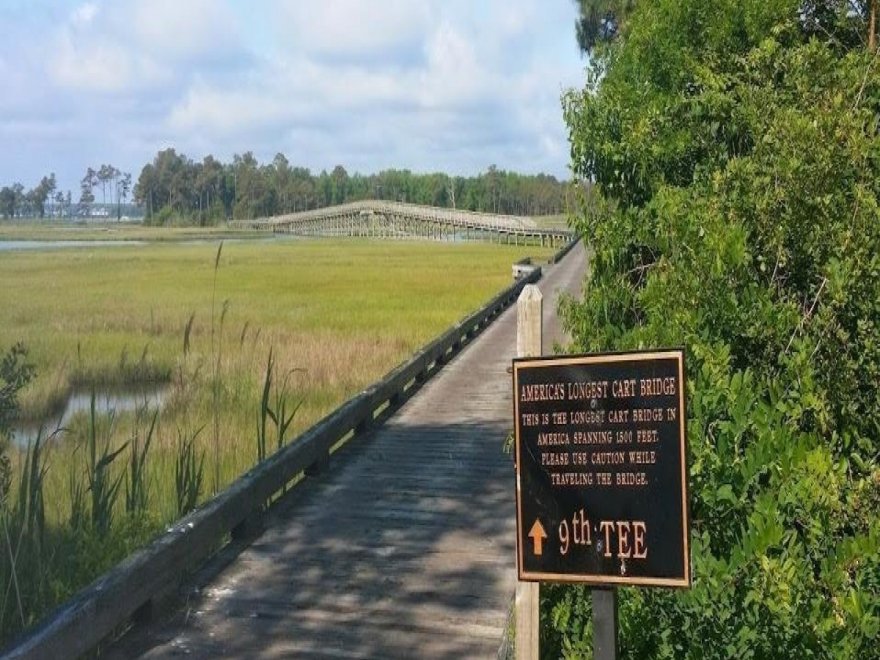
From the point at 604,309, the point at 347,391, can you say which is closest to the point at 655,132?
the point at 604,309

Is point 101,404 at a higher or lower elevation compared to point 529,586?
lower

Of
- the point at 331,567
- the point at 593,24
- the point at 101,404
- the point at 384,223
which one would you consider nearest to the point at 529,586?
the point at 331,567

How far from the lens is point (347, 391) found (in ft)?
49.9

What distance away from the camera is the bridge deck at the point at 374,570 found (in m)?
5.04

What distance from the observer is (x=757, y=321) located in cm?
428

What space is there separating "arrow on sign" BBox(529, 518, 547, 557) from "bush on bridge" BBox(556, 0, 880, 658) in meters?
0.74

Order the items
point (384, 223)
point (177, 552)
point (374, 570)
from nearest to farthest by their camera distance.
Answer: point (177, 552) → point (374, 570) → point (384, 223)

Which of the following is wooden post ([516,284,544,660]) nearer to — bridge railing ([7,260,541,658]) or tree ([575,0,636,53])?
bridge railing ([7,260,541,658])

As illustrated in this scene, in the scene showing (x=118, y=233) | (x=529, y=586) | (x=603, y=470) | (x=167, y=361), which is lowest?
(x=167, y=361)

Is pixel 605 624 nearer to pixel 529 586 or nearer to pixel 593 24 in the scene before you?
pixel 529 586

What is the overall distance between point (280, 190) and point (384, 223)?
112ft

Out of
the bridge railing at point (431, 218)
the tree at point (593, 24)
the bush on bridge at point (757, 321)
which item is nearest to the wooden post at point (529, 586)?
the bush on bridge at point (757, 321)

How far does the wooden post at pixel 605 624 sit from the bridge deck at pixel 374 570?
196 centimetres

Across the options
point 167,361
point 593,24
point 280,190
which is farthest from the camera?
point 280,190
